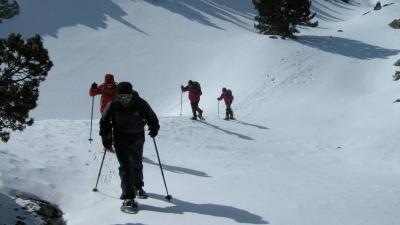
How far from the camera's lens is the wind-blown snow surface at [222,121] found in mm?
9125

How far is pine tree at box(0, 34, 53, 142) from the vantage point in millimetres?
7906

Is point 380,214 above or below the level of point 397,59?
below

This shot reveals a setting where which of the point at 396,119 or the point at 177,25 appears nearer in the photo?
the point at 396,119

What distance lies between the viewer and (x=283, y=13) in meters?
36.8

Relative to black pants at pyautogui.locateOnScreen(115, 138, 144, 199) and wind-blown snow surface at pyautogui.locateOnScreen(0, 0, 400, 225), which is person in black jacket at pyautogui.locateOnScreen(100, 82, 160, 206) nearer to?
black pants at pyautogui.locateOnScreen(115, 138, 144, 199)

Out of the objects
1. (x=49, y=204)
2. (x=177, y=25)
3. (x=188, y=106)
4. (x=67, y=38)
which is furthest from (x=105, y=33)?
(x=49, y=204)

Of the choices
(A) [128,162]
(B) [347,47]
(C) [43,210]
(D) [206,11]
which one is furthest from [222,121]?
(D) [206,11]

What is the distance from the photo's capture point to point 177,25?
1544 inches

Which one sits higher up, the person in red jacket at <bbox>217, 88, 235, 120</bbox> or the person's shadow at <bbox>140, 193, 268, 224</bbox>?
the person in red jacket at <bbox>217, 88, 235, 120</bbox>

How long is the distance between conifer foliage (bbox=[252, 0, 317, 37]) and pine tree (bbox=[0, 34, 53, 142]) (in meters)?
30.0

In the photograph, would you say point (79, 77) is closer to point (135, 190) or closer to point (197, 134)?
point (197, 134)

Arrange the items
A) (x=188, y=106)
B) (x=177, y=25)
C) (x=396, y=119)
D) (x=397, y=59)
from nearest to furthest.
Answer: (x=396, y=119) < (x=188, y=106) < (x=397, y=59) < (x=177, y=25)

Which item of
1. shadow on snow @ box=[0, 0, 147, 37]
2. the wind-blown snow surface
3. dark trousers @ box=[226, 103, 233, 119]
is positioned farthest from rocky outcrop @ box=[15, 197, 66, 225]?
shadow on snow @ box=[0, 0, 147, 37]

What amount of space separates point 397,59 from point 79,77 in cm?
1994
